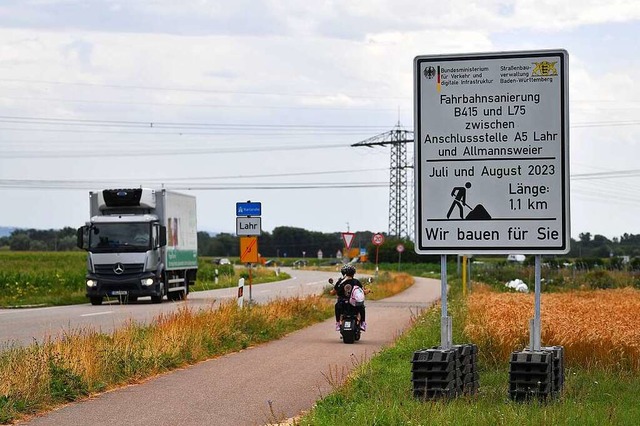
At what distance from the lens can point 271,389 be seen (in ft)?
45.3

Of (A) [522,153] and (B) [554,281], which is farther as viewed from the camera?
(B) [554,281]

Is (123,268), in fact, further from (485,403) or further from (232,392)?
(485,403)

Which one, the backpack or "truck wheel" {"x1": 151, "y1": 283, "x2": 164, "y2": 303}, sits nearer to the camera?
the backpack

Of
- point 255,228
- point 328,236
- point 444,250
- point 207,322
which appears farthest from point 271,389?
point 328,236

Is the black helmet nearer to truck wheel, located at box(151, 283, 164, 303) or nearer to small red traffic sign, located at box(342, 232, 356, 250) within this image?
truck wheel, located at box(151, 283, 164, 303)

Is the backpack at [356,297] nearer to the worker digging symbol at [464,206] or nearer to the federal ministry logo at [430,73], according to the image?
the worker digging symbol at [464,206]

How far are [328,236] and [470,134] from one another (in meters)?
130

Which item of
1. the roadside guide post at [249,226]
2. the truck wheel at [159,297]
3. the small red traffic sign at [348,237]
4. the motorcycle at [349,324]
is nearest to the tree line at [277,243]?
the small red traffic sign at [348,237]

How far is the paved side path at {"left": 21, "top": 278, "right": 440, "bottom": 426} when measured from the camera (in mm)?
11430

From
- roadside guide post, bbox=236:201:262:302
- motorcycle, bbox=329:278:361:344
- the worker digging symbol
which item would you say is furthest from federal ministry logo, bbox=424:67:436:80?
roadside guide post, bbox=236:201:262:302

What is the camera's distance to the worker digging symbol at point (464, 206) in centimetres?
1188

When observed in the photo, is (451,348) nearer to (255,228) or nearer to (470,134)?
(470,134)

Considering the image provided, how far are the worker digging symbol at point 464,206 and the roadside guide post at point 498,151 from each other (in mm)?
11

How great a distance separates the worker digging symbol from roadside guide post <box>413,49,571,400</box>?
0.04ft
